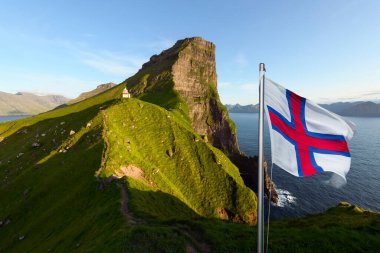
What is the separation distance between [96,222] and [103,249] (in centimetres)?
907

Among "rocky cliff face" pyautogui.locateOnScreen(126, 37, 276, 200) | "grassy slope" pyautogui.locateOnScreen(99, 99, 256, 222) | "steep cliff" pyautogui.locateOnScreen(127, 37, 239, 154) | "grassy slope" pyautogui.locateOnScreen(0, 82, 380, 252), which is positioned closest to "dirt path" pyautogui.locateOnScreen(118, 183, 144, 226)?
"grassy slope" pyautogui.locateOnScreen(0, 82, 380, 252)

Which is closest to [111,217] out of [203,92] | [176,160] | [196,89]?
[176,160]

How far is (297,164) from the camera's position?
38.8 ft

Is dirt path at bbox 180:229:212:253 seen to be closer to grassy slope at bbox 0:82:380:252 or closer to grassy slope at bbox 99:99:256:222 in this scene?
grassy slope at bbox 0:82:380:252

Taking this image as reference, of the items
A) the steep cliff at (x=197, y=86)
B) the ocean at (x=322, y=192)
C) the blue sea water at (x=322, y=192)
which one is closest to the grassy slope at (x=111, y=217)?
the blue sea water at (x=322, y=192)

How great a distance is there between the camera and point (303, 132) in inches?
477

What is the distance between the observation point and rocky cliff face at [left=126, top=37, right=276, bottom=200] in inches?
5945

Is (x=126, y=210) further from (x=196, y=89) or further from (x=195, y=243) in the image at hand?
(x=196, y=89)

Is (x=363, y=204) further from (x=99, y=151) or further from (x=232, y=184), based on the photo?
(x=99, y=151)

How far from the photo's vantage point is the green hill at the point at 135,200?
65.4 feet

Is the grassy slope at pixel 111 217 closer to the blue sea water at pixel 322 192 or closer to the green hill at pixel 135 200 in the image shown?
the green hill at pixel 135 200

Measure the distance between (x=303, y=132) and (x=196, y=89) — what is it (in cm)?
16430

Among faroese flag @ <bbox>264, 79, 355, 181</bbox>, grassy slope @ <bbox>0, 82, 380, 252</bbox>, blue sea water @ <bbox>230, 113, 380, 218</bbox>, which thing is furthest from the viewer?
blue sea water @ <bbox>230, 113, 380, 218</bbox>

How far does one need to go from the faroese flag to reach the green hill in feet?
36.7
